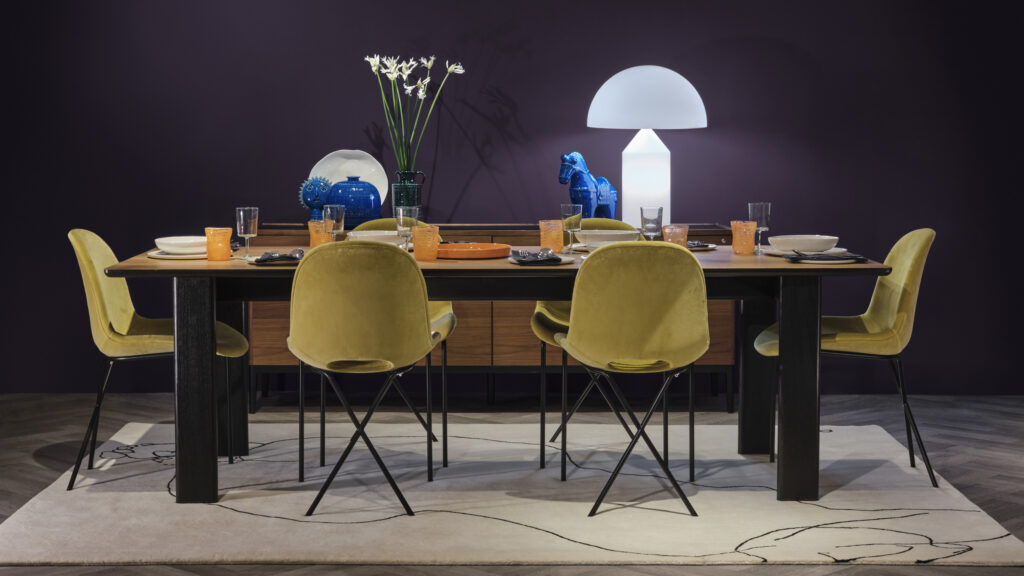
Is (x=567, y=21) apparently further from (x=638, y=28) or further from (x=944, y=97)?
(x=944, y=97)

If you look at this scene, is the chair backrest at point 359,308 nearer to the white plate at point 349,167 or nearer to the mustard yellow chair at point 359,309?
the mustard yellow chair at point 359,309

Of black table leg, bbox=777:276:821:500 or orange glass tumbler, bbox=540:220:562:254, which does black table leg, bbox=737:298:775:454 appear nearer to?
black table leg, bbox=777:276:821:500

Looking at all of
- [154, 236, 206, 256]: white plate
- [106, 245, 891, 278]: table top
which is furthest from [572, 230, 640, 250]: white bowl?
[154, 236, 206, 256]: white plate

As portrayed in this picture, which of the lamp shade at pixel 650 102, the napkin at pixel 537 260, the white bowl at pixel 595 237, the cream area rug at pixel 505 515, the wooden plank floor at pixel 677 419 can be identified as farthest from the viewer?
the lamp shade at pixel 650 102

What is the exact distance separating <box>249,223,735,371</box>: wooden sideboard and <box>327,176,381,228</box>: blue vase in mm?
234

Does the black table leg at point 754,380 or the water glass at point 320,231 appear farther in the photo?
the black table leg at point 754,380

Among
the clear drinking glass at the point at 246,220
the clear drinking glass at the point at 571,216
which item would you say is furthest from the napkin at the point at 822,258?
the clear drinking glass at the point at 246,220

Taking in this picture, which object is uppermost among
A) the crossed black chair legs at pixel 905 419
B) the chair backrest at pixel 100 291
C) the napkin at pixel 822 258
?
the napkin at pixel 822 258

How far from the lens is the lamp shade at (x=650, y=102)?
5.03 meters

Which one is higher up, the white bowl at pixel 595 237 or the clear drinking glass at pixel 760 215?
the clear drinking glass at pixel 760 215

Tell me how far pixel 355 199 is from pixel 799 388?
94.0 inches

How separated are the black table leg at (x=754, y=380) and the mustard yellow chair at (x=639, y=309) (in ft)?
2.62

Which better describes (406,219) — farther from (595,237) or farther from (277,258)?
(595,237)

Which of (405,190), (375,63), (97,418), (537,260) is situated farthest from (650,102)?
(97,418)
